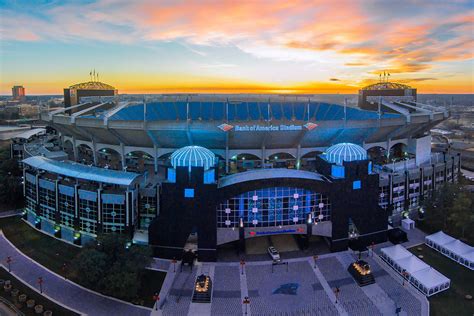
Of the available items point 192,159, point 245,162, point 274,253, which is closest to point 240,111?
point 245,162

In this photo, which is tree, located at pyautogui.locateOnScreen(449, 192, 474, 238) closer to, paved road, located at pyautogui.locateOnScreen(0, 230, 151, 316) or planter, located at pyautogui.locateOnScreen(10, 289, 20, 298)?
paved road, located at pyautogui.locateOnScreen(0, 230, 151, 316)

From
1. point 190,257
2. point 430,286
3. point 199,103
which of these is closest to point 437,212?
point 430,286

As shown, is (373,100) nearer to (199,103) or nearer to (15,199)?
(199,103)

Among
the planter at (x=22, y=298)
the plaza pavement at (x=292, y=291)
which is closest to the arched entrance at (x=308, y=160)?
the plaza pavement at (x=292, y=291)

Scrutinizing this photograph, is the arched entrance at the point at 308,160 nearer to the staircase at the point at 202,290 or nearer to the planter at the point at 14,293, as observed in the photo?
the staircase at the point at 202,290

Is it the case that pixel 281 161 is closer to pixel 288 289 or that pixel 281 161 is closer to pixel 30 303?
pixel 288 289

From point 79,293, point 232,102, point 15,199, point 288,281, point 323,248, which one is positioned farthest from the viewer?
point 232,102
